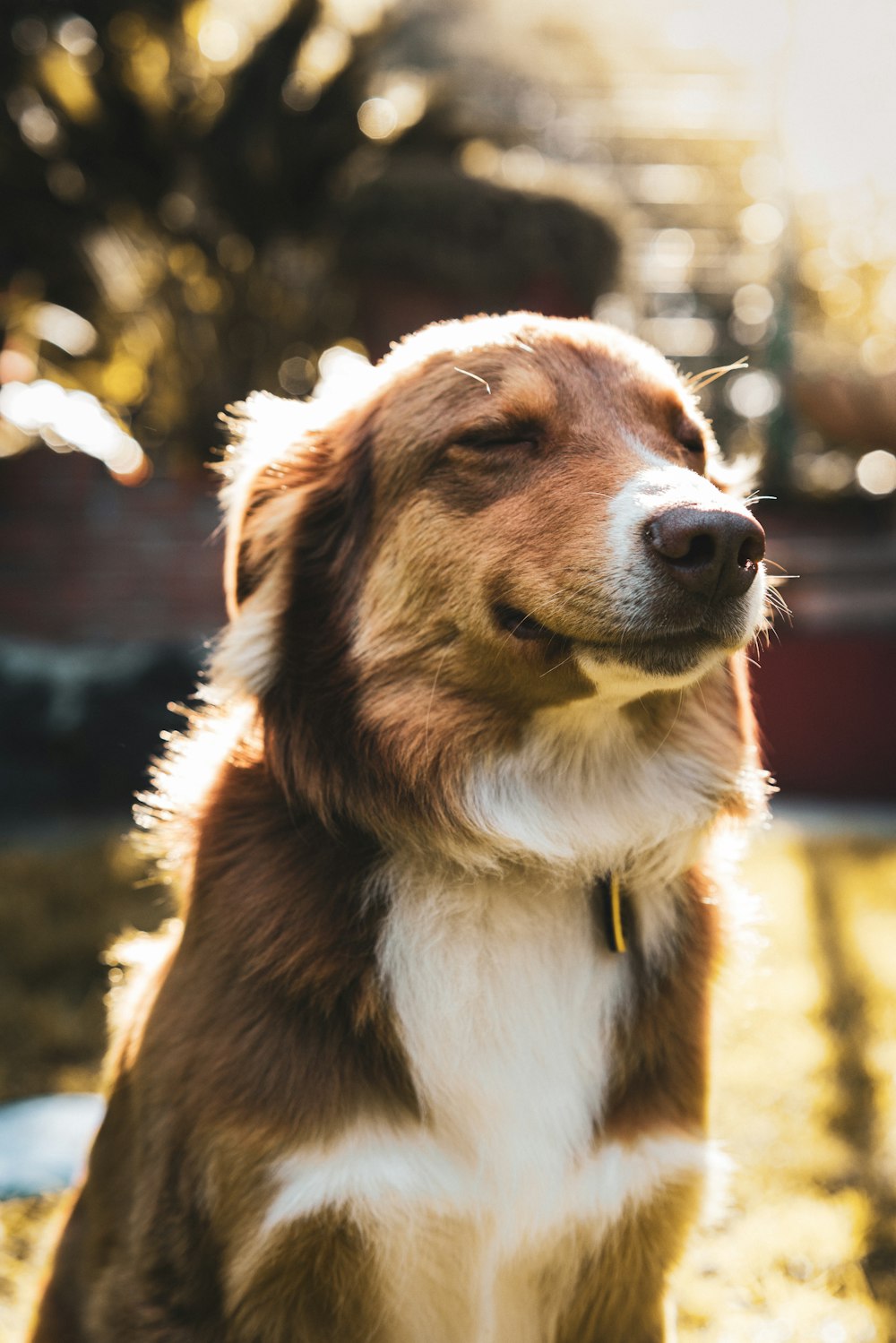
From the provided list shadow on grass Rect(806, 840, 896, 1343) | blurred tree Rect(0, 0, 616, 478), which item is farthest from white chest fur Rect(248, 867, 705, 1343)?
blurred tree Rect(0, 0, 616, 478)

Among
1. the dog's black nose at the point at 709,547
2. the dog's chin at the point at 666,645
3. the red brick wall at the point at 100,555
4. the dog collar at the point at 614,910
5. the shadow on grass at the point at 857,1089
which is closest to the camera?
the dog's black nose at the point at 709,547

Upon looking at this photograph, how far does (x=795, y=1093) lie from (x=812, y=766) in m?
3.94

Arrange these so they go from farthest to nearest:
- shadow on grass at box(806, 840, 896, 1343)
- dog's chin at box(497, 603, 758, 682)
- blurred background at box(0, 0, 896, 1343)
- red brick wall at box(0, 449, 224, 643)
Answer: red brick wall at box(0, 449, 224, 643)
blurred background at box(0, 0, 896, 1343)
shadow on grass at box(806, 840, 896, 1343)
dog's chin at box(497, 603, 758, 682)

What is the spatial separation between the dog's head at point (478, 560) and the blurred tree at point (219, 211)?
5406mm

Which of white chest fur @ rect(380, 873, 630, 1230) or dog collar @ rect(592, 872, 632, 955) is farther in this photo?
dog collar @ rect(592, 872, 632, 955)

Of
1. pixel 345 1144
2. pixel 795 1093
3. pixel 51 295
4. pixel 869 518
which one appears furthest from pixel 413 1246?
pixel 51 295

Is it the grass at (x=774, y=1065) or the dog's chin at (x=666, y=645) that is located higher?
the dog's chin at (x=666, y=645)

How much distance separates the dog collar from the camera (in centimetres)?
189

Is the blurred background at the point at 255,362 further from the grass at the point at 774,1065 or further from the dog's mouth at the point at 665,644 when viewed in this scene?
the dog's mouth at the point at 665,644

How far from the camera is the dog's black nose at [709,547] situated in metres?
1.63

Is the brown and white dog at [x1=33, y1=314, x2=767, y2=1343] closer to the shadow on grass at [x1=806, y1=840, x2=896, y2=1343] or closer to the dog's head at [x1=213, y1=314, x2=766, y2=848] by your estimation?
the dog's head at [x1=213, y1=314, x2=766, y2=848]

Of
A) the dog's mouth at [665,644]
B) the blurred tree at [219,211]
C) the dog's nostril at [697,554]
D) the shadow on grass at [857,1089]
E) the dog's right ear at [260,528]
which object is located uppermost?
the blurred tree at [219,211]

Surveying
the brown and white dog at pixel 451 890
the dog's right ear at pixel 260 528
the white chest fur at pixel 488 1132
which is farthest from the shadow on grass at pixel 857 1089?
the dog's right ear at pixel 260 528

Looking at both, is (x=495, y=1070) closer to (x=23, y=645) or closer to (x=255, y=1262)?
(x=255, y=1262)
